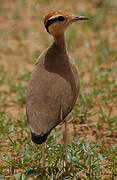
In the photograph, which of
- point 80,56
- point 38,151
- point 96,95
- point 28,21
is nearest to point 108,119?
point 96,95

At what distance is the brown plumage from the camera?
3494 mm

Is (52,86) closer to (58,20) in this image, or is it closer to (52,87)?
(52,87)

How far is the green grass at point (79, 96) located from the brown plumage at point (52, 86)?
578 mm

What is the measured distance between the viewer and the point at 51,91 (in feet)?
12.1

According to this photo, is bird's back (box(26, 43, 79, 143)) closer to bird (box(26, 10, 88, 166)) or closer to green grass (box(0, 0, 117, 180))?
bird (box(26, 10, 88, 166))

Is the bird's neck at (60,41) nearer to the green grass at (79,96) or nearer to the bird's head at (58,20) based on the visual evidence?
the bird's head at (58,20)

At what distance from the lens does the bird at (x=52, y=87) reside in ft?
11.5

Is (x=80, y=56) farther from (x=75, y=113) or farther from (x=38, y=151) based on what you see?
(x=38, y=151)

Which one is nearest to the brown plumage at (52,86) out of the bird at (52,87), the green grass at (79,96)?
the bird at (52,87)

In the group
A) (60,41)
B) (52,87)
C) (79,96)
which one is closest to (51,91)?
(52,87)

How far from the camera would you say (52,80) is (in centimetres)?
377

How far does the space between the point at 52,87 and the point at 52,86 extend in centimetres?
1

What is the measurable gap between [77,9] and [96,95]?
342 centimetres

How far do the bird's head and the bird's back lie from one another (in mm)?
173
